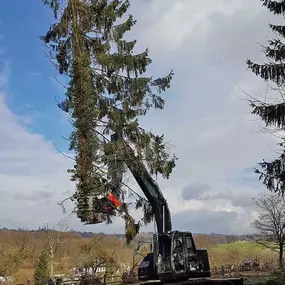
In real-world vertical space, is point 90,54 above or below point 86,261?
above

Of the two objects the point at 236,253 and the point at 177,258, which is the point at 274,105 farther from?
the point at 236,253

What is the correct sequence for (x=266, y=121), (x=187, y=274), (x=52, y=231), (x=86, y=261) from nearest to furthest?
(x=187, y=274) < (x=266, y=121) < (x=86, y=261) < (x=52, y=231)

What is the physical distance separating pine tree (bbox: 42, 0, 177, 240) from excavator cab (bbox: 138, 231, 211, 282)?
2.84 metres

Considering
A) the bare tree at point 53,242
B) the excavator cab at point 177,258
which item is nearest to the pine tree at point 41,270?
the bare tree at point 53,242

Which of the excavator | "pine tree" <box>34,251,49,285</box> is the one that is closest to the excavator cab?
the excavator

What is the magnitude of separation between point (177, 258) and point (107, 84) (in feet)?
23.4

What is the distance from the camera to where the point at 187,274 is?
13680mm

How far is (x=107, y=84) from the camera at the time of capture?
17.8m

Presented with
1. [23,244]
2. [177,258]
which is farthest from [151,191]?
[23,244]

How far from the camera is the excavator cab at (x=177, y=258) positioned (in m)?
13.7

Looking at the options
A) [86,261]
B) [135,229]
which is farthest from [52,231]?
[135,229]

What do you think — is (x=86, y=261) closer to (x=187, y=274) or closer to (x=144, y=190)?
(x=144, y=190)

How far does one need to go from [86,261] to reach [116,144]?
18.9m

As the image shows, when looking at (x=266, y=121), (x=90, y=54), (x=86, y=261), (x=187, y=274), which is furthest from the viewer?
(x=86, y=261)
